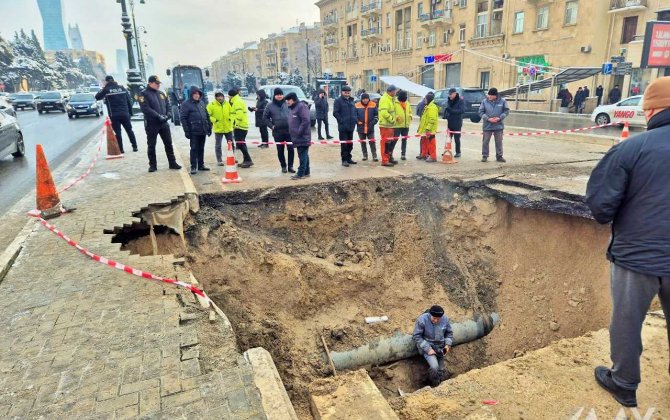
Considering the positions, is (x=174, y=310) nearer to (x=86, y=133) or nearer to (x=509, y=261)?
(x=509, y=261)

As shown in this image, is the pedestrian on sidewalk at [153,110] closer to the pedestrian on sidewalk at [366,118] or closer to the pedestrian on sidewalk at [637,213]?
the pedestrian on sidewalk at [366,118]

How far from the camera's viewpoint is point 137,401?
2.43m

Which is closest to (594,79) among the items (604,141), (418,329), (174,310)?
(604,141)

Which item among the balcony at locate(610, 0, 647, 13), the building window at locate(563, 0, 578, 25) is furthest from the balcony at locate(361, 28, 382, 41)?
the balcony at locate(610, 0, 647, 13)

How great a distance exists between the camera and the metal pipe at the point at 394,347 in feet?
19.5

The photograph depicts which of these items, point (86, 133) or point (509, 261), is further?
point (86, 133)

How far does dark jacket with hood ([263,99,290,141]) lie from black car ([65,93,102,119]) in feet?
62.1

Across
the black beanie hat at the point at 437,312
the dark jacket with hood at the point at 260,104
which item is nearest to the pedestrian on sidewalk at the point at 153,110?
the dark jacket with hood at the point at 260,104

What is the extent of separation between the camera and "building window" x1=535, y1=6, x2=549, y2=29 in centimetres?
2867

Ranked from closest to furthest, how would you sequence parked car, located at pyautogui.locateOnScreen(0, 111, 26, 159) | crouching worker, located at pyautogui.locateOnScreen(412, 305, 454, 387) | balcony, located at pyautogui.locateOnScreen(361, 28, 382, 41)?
crouching worker, located at pyautogui.locateOnScreen(412, 305, 454, 387)
parked car, located at pyautogui.locateOnScreen(0, 111, 26, 159)
balcony, located at pyautogui.locateOnScreen(361, 28, 382, 41)

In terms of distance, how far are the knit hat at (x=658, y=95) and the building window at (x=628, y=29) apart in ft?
95.2

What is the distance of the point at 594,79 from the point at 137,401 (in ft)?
98.1

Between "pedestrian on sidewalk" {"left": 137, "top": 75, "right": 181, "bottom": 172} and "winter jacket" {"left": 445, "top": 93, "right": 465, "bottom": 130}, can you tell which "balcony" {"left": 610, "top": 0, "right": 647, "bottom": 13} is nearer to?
"winter jacket" {"left": 445, "top": 93, "right": 465, "bottom": 130}

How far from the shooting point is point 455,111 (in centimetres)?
997
